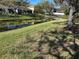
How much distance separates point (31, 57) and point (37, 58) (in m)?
0.28

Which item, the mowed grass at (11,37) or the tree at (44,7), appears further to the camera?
the tree at (44,7)

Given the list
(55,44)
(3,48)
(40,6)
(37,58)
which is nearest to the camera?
(37,58)

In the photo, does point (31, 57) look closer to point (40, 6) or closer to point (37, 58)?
point (37, 58)

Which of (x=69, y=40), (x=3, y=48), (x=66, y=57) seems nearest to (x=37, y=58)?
(x=66, y=57)

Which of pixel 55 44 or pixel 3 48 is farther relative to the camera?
pixel 55 44

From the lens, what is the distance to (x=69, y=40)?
37.3 ft

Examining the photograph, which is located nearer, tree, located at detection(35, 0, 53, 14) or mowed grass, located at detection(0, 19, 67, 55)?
mowed grass, located at detection(0, 19, 67, 55)

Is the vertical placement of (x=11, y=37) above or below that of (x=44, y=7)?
above

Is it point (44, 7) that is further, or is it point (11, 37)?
point (44, 7)

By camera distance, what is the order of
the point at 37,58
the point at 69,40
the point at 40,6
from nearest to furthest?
the point at 37,58 → the point at 69,40 → the point at 40,6

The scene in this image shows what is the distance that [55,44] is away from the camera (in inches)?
405

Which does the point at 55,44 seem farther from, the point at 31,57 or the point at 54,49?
the point at 31,57

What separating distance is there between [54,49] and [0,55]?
281 centimetres

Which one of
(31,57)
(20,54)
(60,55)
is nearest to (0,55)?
(20,54)
